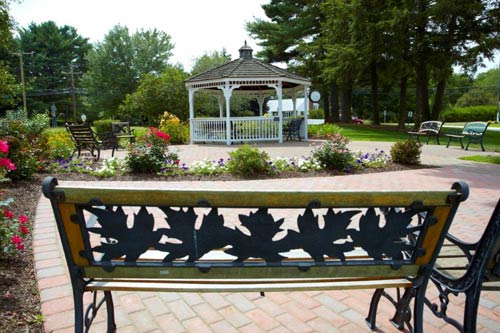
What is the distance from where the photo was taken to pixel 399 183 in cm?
729

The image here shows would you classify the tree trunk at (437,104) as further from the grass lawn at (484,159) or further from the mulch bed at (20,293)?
the mulch bed at (20,293)

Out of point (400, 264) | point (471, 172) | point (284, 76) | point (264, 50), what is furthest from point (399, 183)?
point (264, 50)

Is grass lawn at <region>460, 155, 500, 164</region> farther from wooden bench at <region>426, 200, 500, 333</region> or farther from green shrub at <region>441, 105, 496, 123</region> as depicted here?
green shrub at <region>441, 105, 496, 123</region>

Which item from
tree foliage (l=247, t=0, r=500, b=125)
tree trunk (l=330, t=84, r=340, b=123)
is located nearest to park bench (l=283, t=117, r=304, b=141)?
tree foliage (l=247, t=0, r=500, b=125)

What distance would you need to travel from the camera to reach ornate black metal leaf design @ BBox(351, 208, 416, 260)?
Answer: 1688 millimetres

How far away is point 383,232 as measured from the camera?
5.66ft

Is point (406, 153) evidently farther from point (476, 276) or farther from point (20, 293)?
point (20, 293)

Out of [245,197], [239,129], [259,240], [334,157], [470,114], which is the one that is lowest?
[334,157]

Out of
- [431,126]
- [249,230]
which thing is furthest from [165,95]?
[249,230]

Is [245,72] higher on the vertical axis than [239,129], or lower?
higher

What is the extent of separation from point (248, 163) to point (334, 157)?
6.90 feet

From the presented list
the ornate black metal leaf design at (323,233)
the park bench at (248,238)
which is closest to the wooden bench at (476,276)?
the park bench at (248,238)

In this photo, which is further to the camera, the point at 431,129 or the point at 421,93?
the point at 421,93

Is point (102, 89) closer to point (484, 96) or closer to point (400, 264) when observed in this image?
point (400, 264)
